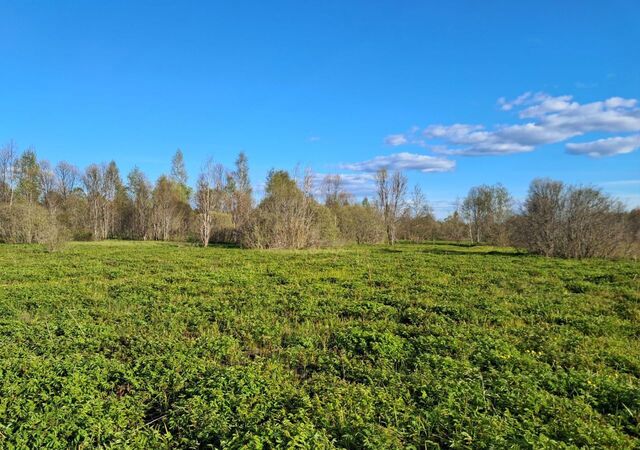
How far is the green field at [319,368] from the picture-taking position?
3.54m

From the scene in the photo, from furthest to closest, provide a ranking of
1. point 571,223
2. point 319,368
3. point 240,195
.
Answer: point 240,195 → point 571,223 → point 319,368

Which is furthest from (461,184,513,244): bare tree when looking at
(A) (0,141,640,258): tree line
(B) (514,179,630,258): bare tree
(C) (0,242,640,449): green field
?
(C) (0,242,640,449): green field

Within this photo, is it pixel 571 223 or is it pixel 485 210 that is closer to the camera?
pixel 571 223

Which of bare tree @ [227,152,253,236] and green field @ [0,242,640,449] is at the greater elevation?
bare tree @ [227,152,253,236]

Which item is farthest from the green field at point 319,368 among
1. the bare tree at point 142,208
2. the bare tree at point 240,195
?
the bare tree at point 142,208

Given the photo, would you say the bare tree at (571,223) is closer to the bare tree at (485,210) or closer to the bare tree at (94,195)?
the bare tree at (485,210)

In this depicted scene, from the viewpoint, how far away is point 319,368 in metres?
5.41

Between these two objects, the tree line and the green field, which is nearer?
the green field

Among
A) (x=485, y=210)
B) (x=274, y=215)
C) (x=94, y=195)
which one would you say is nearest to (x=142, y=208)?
(x=94, y=195)

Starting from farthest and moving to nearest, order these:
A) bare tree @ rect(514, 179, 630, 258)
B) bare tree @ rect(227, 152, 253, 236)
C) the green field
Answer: bare tree @ rect(227, 152, 253, 236) < bare tree @ rect(514, 179, 630, 258) < the green field

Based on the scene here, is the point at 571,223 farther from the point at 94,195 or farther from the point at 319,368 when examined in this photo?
the point at 94,195

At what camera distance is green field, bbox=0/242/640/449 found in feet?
11.6

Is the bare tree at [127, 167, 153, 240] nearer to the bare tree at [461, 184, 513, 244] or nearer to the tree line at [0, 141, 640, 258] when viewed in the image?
the tree line at [0, 141, 640, 258]

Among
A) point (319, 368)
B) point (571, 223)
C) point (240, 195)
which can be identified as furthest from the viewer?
point (240, 195)
